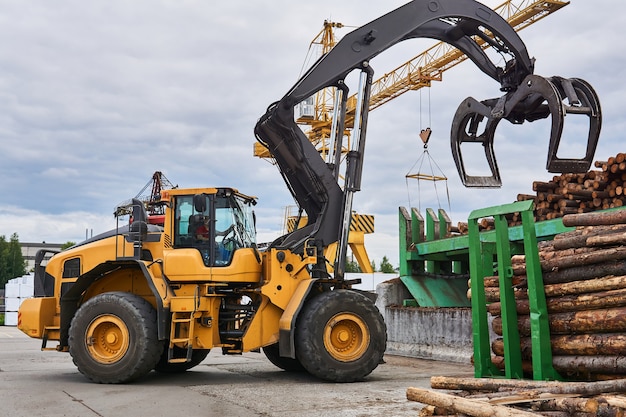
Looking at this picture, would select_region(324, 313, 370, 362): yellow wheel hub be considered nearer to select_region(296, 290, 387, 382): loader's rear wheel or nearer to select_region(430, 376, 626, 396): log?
select_region(296, 290, 387, 382): loader's rear wheel

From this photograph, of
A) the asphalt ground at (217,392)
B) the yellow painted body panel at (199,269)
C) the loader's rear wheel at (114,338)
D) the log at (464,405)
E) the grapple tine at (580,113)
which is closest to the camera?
the log at (464,405)

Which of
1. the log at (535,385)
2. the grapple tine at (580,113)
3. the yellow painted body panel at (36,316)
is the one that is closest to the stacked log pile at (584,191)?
the grapple tine at (580,113)

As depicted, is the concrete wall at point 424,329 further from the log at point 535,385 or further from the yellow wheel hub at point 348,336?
the log at point 535,385

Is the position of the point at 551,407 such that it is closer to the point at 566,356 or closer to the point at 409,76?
the point at 566,356

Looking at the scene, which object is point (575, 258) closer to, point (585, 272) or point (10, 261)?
point (585, 272)

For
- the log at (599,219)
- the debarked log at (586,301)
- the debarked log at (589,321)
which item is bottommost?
the debarked log at (589,321)

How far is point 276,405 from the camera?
7.47 meters

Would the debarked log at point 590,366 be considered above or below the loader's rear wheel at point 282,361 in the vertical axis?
above

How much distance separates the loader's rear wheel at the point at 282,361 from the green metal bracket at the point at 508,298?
500 centimetres

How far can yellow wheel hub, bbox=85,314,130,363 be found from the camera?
945 cm

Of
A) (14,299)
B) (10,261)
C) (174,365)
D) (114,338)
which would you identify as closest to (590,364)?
(114,338)

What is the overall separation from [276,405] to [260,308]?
8.49 ft

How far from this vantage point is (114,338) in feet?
31.3

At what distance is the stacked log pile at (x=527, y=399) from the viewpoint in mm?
4355
